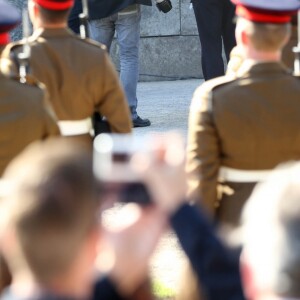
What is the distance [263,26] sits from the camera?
413 centimetres

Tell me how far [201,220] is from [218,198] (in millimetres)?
1690

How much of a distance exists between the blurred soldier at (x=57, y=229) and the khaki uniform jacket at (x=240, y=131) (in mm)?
1769

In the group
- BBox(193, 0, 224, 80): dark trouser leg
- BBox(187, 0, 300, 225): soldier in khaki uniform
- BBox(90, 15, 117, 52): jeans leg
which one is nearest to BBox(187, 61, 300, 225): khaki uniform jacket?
BBox(187, 0, 300, 225): soldier in khaki uniform

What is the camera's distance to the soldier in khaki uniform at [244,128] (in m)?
3.96

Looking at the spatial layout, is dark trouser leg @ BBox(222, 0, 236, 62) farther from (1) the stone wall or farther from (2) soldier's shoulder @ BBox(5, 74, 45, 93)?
(1) the stone wall

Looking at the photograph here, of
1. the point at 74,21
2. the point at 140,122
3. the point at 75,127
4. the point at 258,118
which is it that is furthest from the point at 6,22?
the point at 140,122

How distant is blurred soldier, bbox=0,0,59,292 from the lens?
423 centimetres

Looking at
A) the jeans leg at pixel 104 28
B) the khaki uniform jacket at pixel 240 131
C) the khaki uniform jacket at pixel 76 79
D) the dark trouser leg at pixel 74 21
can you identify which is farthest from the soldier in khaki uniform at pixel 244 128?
the jeans leg at pixel 104 28

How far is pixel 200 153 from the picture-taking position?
394cm

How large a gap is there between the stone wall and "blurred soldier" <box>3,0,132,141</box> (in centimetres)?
677

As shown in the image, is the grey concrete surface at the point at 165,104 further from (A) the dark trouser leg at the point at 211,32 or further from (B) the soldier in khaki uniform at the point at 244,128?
(B) the soldier in khaki uniform at the point at 244,128

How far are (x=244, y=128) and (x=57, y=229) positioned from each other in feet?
6.62

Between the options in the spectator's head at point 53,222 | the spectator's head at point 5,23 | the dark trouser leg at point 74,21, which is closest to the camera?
the spectator's head at point 53,222

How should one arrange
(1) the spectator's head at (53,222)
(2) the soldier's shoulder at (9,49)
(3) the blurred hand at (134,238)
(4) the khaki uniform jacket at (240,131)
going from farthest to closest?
(2) the soldier's shoulder at (9,49) < (4) the khaki uniform jacket at (240,131) < (3) the blurred hand at (134,238) < (1) the spectator's head at (53,222)
